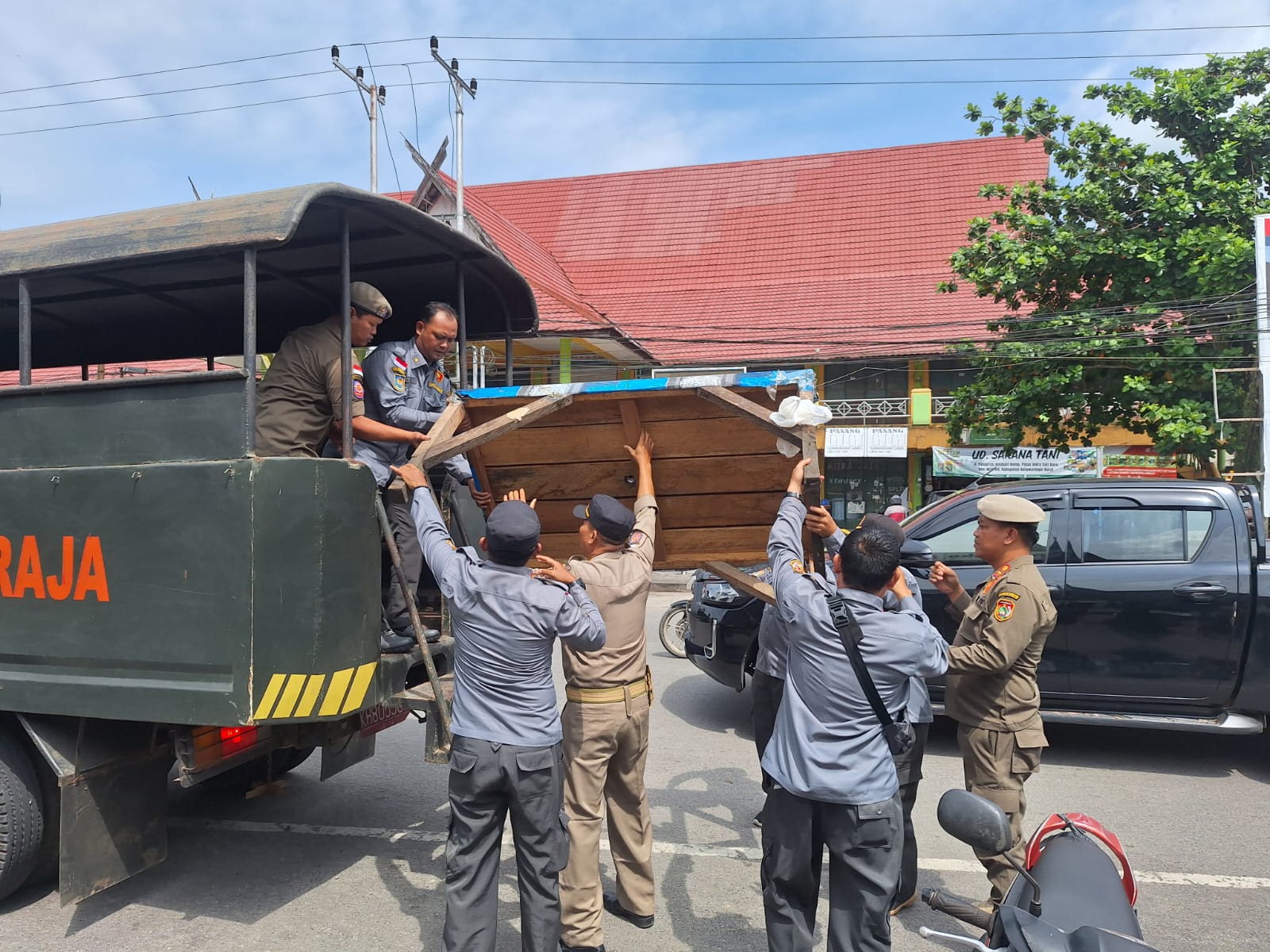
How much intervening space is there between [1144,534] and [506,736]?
14.5 ft

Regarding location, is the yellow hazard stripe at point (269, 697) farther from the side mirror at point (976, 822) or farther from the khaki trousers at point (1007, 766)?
the khaki trousers at point (1007, 766)

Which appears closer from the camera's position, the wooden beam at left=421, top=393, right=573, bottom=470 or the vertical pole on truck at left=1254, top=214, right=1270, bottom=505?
the wooden beam at left=421, top=393, right=573, bottom=470

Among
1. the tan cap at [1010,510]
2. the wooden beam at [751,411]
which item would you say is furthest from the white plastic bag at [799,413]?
the tan cap at [1010,510]

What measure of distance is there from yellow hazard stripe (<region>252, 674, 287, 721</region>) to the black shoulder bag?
1.85m

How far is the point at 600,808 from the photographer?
3.29m

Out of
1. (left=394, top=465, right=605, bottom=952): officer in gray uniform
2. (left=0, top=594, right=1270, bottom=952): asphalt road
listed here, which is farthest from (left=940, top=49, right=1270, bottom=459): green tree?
(left=394, top=465, right=605, bottom=952): officer in gray uniform

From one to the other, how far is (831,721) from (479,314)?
330cm

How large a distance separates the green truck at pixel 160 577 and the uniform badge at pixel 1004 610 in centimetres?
216

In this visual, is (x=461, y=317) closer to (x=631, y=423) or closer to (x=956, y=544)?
→ (x=631, y=423)

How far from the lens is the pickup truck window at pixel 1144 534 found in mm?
5316

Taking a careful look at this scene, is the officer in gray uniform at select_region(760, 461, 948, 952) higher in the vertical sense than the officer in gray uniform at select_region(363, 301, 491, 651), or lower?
lower

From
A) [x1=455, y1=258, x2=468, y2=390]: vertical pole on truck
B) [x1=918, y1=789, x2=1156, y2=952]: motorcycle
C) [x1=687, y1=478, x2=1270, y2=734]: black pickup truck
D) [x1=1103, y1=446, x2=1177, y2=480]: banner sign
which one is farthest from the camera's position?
[x1=1103, y1=446, x2=1177, y2=480]: banner sign

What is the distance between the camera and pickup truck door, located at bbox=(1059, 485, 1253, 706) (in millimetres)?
5109

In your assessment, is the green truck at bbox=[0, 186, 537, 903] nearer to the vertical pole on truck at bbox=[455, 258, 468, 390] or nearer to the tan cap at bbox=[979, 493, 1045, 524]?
the vertical pole on truck at bbox=[455, 258, 468, 390]
